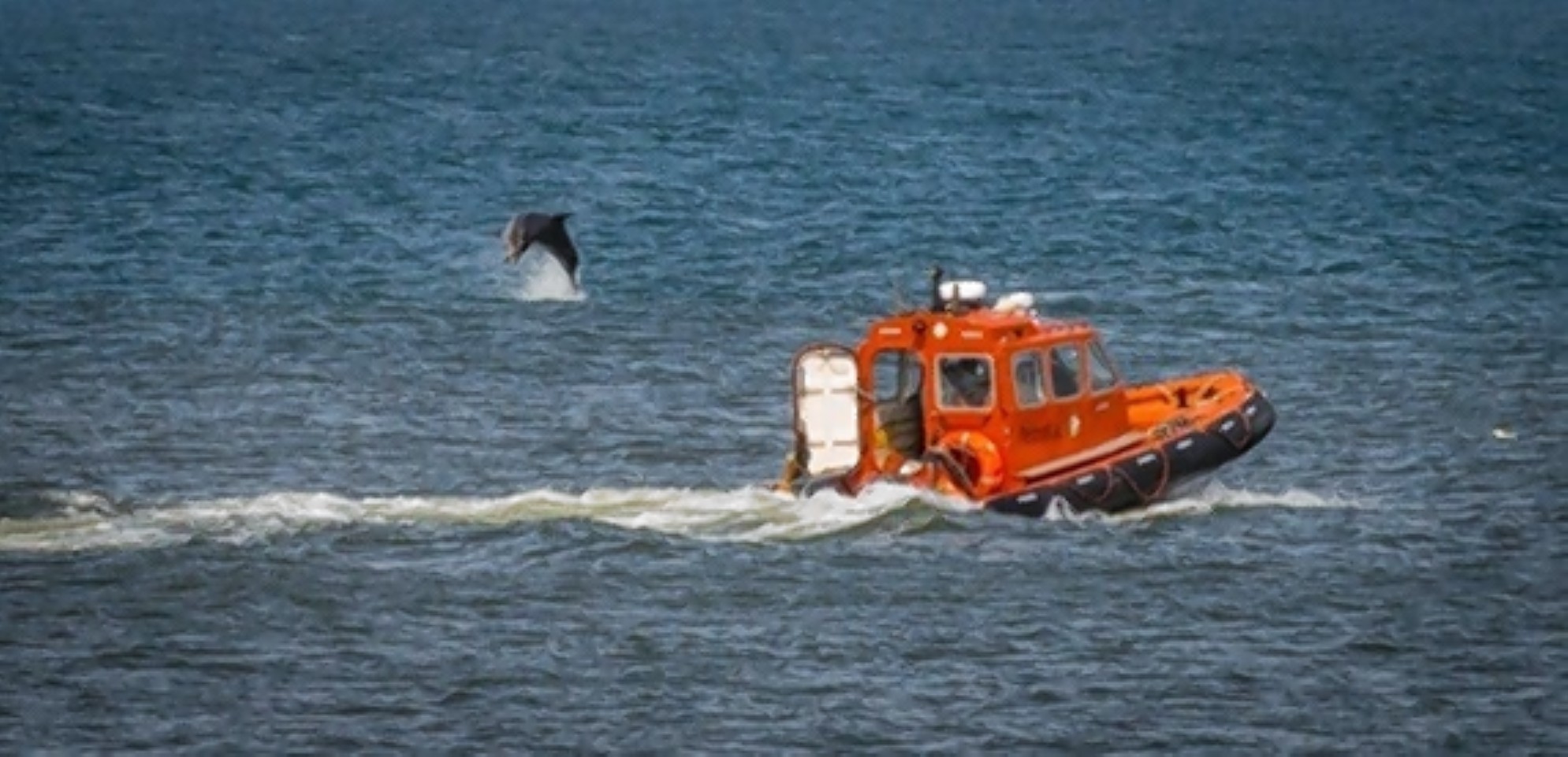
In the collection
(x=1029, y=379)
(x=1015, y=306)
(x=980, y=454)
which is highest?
(x=1015, y=306)

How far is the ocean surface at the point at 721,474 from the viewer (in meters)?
32.3

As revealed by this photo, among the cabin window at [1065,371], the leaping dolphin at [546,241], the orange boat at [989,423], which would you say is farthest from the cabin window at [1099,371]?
the leaping dolphin at [546,241]

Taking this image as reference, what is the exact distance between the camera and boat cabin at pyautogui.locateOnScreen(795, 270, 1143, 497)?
38656 mm

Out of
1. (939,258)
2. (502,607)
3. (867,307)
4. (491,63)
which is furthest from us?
(491,63)

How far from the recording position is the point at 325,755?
30734 mm

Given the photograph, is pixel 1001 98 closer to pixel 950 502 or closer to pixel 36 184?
pixel 36 184

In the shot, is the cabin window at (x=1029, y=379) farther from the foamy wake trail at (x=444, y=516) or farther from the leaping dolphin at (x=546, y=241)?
the leaping dolphin at (x=546, y=241)

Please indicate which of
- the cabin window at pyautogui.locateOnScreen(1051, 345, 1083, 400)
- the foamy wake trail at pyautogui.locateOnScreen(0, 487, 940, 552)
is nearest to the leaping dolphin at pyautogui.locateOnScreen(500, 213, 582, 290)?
the foamy wake trail at pyautogui.locateOnScreen(0, 487, 940, 552)

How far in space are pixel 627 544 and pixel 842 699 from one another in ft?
18.5

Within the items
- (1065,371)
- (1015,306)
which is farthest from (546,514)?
(1065,371)

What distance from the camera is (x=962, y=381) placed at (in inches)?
1529

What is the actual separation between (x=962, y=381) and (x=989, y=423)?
456 millimetres

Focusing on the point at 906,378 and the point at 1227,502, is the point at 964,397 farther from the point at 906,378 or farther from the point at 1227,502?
the point at 1227,502

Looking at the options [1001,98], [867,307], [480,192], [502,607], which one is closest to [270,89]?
[1001,98]
